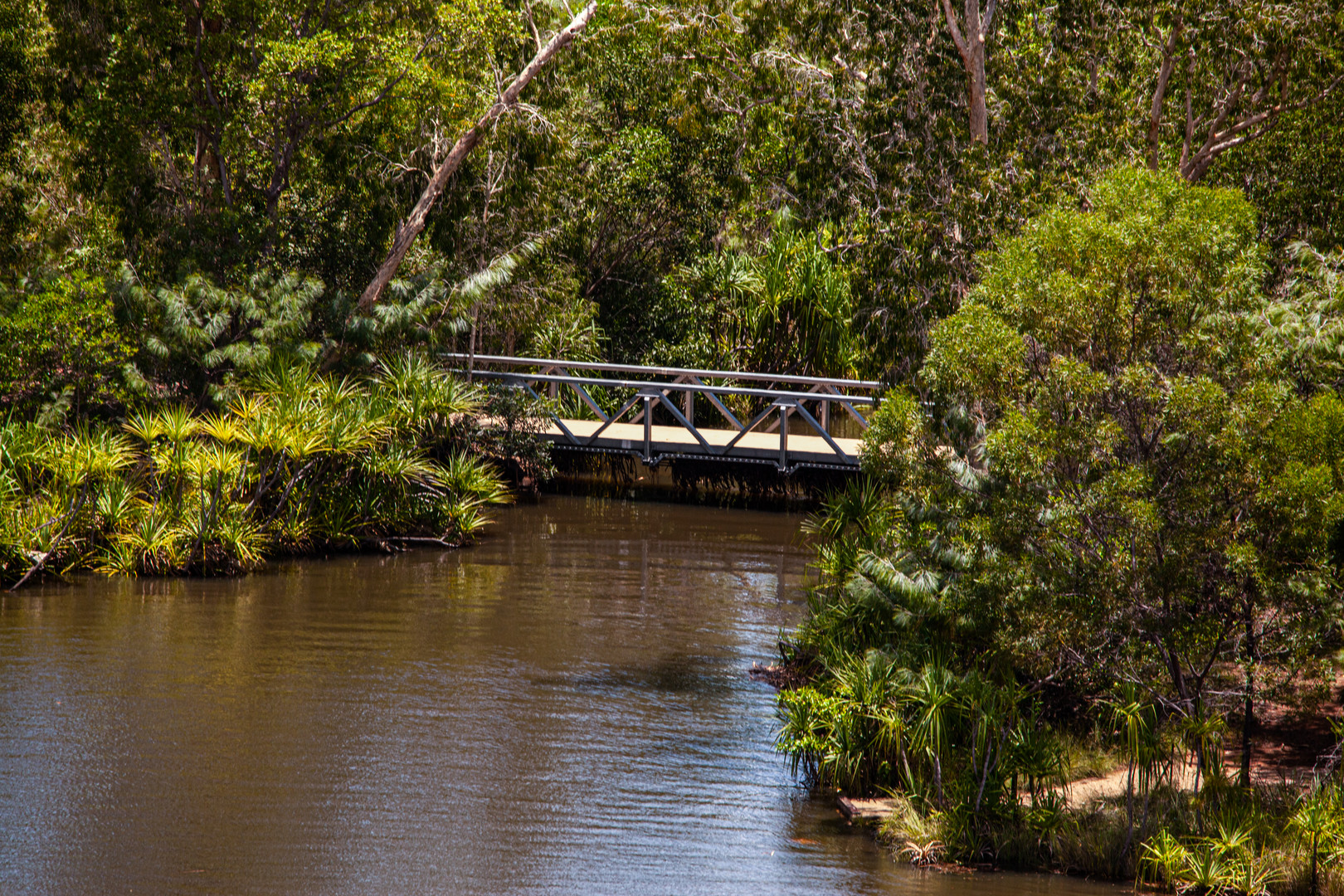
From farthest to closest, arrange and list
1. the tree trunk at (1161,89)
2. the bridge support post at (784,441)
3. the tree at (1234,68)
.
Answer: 1. the bridge support post at (784,441)
2. the tree trunk at (1161,89)
3. the tree at (1234,68)

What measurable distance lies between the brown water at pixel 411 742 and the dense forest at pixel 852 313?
2.29 feet

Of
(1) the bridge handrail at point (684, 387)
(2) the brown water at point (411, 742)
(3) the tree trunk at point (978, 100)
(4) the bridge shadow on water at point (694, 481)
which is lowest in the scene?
(2) the brown water at point (411, 742)

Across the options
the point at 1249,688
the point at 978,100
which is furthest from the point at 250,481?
the point at 1249,688

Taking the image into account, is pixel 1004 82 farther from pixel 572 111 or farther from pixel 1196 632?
pixel 572 111

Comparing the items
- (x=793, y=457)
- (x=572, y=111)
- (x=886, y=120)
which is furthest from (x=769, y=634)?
(x=572, y=111)

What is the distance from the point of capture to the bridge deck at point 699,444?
18234 mm

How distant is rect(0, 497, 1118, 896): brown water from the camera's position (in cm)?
697

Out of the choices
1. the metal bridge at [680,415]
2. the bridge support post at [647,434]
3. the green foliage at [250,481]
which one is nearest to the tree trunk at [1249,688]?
the metal bridge at [680,415]

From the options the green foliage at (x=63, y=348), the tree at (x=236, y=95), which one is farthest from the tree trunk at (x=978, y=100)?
the green foliage at (x=63, y=348)

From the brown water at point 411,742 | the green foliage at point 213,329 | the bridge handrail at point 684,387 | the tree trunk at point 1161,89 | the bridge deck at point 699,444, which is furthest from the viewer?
the bridge deck at point 699,444

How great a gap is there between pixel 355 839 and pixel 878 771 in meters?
3.20

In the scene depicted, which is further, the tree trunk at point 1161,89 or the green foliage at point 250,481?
the green foliage at point 250,481

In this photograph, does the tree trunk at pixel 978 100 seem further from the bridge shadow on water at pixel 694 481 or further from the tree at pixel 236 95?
the tree at pixel 236 95

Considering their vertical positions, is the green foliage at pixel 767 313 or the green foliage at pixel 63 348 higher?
the green foliage at pixel 767 313
